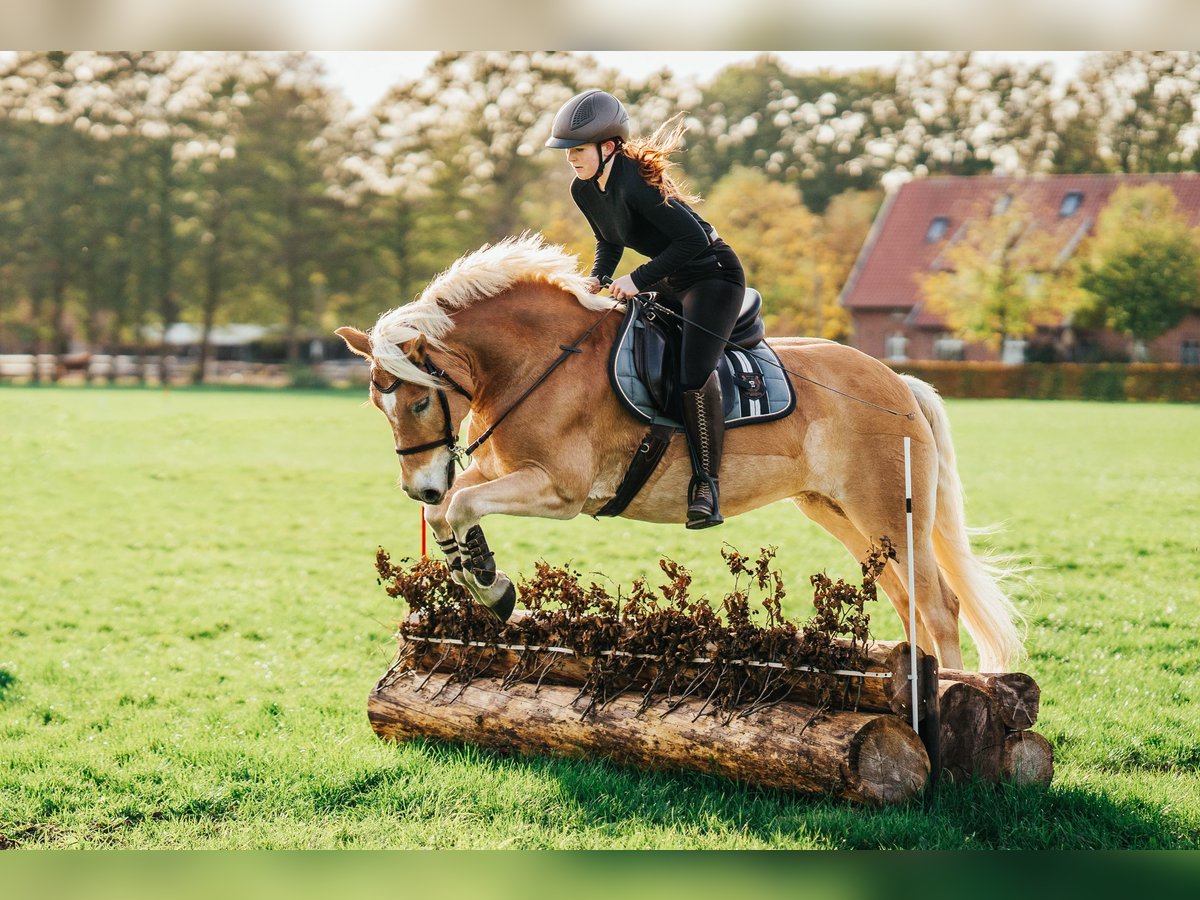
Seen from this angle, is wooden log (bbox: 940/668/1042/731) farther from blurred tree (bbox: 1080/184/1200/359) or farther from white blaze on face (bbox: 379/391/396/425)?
blurred tree (bbox: 1080/184/1200/359)

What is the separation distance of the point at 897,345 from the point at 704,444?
141ft

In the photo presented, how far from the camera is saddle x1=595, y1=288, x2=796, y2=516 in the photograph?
5.28 m

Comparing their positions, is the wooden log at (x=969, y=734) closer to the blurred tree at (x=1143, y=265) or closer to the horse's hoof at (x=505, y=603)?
the horse's hoof at (x=505, y=603)

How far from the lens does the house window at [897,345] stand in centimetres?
4638

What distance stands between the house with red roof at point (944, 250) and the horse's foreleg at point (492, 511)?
41217mm

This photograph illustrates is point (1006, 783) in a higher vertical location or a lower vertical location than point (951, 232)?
lower

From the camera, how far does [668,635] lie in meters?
5.24

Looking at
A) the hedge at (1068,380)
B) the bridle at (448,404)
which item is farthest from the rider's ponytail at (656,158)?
the hedge at (1068,380)

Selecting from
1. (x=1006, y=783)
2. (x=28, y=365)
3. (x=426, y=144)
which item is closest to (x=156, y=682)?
(x=1006, y=783)

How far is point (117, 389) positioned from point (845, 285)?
28033 millimetres

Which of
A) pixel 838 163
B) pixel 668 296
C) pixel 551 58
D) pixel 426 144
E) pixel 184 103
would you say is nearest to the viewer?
pixel 668 296

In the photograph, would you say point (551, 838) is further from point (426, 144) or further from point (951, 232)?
point (951, 232)

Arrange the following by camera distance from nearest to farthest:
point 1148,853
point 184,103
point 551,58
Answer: point 1148,853
point 551,58
point 184,103

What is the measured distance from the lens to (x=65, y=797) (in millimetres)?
5219
